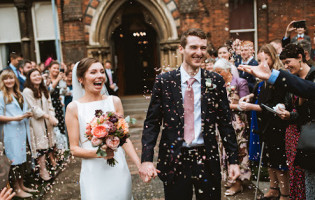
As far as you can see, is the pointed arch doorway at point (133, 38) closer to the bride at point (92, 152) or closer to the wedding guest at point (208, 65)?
the wedding guest at point (208, 65)

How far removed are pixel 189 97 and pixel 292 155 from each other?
5.23 feet

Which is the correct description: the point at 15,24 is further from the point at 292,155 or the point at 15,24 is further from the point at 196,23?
the point at 292,155

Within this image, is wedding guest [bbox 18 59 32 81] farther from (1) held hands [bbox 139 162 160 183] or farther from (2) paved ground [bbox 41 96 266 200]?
(1) held hands [bbox 139 162 160 183]

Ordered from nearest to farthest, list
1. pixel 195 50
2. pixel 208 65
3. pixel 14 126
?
pixel 195 50, pixel 14 126, pixel 208 65

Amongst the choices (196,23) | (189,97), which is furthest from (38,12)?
(189,97)

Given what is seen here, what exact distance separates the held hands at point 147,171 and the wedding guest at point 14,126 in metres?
3.09

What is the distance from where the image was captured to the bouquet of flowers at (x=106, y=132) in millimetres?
2520

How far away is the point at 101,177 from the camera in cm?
284

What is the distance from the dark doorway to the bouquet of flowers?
9.56 meters

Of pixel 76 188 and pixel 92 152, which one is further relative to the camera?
pixel 76 188

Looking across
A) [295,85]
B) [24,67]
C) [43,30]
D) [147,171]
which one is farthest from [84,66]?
[43,30]

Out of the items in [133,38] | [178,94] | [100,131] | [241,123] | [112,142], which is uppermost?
[133,38]

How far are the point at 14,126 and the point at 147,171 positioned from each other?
3.28m

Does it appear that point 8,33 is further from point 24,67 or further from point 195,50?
point 195,50
